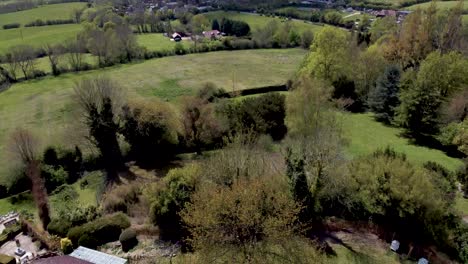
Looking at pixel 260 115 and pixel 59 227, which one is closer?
pixel 59 227

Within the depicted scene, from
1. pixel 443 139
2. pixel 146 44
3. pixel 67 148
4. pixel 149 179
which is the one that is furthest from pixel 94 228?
pixel 146 44

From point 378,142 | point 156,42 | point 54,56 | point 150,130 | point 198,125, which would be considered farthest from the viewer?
point 156,42

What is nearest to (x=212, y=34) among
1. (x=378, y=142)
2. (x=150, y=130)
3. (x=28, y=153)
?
(x=150, y=130)

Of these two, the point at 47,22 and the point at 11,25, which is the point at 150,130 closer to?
the point at 47,22

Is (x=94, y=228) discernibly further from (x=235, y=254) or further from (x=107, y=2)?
(x=107, y=2)

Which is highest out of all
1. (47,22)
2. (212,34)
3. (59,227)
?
(47,22)

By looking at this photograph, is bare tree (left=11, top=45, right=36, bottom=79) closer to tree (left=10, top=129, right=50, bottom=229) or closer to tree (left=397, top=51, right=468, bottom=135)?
tree (left=10, top=129, right=50, bottom=229)

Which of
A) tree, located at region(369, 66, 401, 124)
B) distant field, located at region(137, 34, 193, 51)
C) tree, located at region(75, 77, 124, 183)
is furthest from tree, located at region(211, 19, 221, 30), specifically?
Result: tree, located at region(75, 77, 124, 183)
